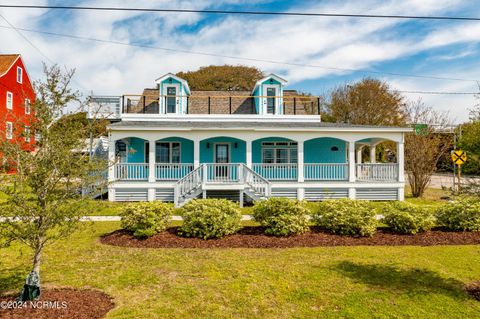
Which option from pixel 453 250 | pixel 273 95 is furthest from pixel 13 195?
pixel 273 95

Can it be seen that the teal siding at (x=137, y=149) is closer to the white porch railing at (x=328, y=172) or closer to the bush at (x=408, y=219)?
the white porch railing at (x=328, y=172)

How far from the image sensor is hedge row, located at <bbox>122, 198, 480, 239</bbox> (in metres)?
8.69

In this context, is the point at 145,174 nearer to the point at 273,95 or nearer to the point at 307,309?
the point at 273,95

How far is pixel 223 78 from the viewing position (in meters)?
47.8

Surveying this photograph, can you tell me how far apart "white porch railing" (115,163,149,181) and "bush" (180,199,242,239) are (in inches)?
298

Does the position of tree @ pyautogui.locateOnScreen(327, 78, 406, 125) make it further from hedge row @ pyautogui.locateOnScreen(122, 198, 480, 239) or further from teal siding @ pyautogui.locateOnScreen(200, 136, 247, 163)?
hedge row @ pyautogui.locateOnScreen(122, 198, 480, 239)

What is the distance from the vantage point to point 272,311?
4652mm

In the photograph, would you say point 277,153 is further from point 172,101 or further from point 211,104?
point 172,101

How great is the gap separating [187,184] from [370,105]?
2874 centimetres

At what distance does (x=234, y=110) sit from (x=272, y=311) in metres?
18.3

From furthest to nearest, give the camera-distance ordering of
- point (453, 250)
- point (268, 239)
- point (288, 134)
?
point (288, 134)
point (268, 239)
point (453, 250)

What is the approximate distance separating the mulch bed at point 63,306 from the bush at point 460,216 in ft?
31.2

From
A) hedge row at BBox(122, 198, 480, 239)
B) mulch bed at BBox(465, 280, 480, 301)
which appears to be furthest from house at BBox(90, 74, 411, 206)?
mulch bed at BBox(465, 280, 480, 301)

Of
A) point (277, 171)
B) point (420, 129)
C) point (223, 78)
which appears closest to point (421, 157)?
point (420, 129)
